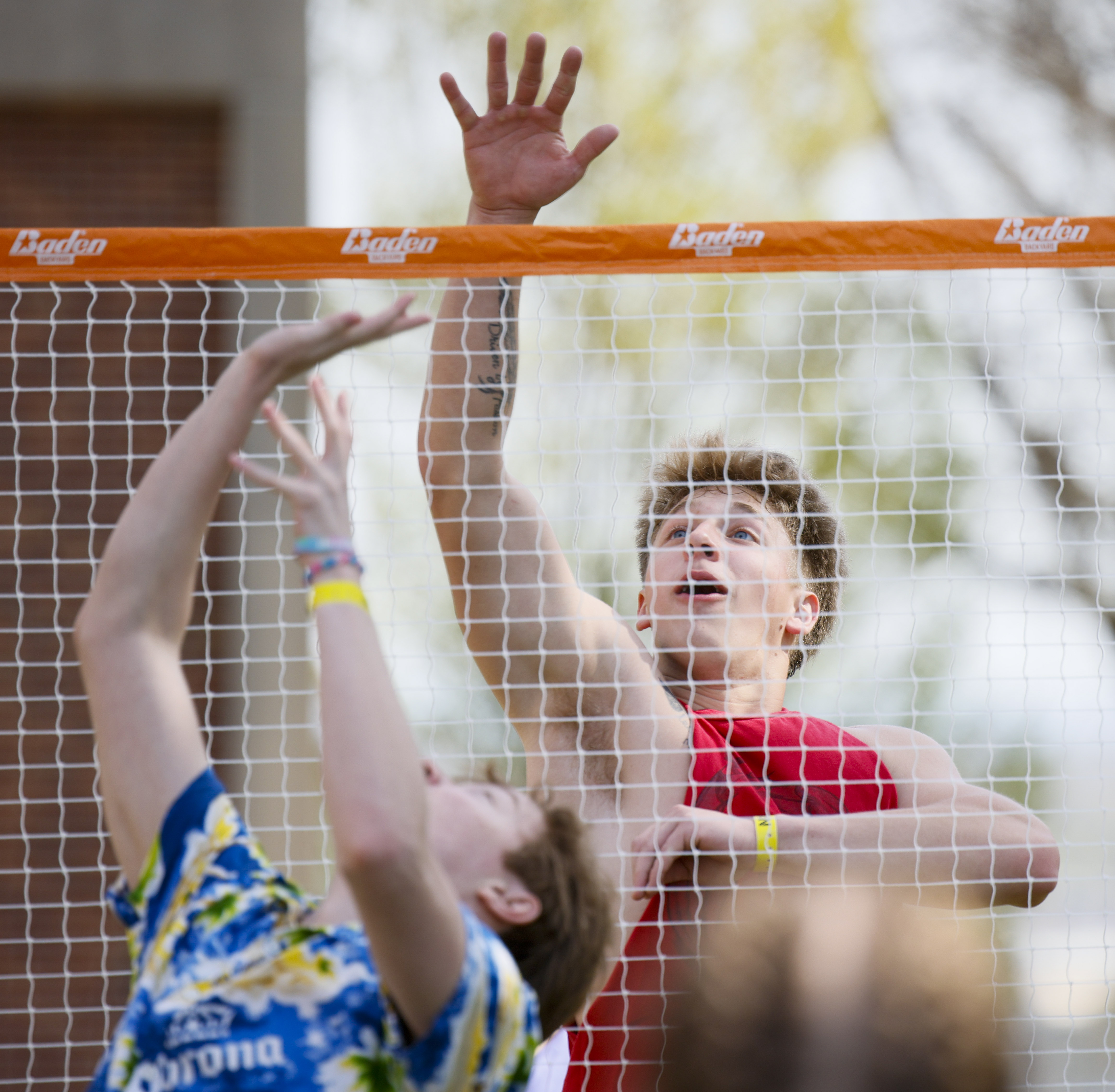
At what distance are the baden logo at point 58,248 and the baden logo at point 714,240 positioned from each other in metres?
1.29

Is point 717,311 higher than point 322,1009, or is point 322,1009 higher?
point 717,311

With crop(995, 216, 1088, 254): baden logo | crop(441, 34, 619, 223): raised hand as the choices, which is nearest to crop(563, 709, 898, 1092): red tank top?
crop(995, 216, 1088, 254): baden logo

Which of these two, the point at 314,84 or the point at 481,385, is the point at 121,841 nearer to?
the point at 481,385

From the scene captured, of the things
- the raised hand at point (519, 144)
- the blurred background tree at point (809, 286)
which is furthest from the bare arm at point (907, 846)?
the blurred background tree at point (809, 286)

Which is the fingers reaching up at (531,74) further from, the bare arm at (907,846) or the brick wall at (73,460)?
the brick wall at (73,460)

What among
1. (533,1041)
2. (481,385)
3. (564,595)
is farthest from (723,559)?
(533,1041)

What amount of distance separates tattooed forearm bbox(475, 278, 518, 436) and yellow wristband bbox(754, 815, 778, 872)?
3.43 feet

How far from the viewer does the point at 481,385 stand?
9.59 feet

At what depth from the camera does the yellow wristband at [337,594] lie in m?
1.42

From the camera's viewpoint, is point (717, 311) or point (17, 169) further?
point (717, 311)

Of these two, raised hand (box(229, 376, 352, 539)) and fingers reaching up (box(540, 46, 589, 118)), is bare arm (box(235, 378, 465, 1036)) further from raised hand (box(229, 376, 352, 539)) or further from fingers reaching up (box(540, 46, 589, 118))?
fingers reaching up (box(540, 46, 589, 118))

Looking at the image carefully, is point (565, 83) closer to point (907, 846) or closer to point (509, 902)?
point (907, 846)

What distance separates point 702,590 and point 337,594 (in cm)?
166

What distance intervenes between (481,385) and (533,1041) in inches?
68.5
